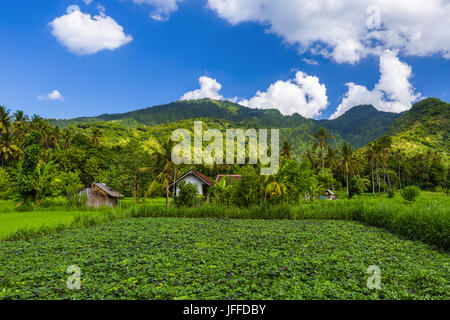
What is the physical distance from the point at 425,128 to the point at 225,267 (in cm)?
10241

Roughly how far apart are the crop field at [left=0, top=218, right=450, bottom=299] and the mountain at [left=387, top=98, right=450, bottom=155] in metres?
74.0

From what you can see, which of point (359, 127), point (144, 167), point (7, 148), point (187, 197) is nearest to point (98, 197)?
point (144, 167)

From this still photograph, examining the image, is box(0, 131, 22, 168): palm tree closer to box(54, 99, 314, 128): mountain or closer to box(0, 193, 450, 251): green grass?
box(0, 193, 450, 251): green grass

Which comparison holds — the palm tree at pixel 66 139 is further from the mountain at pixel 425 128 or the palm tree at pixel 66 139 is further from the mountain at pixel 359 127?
the mountain at pixel 359 127

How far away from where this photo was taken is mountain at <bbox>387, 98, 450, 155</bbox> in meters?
69.1

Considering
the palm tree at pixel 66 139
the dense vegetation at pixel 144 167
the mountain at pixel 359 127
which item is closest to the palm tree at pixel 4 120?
the dense vegetation at pixel 144 167

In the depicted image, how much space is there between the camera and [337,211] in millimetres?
12602

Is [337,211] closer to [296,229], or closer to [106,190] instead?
[296,229]

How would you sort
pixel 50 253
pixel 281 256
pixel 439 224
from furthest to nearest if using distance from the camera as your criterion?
pixel 439 224 → pixel 50 253 → pixel 281 256

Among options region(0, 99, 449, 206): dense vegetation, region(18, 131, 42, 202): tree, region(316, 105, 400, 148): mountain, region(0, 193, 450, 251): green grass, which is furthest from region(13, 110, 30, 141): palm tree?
region(316, 105, 400, 148): mountain

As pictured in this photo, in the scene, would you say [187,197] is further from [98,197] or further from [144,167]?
[144,167]

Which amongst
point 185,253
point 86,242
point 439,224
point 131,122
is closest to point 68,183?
point 86,242

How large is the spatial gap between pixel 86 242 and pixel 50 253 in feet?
3.86

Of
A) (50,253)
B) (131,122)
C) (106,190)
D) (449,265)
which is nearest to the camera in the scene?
(449,265)
